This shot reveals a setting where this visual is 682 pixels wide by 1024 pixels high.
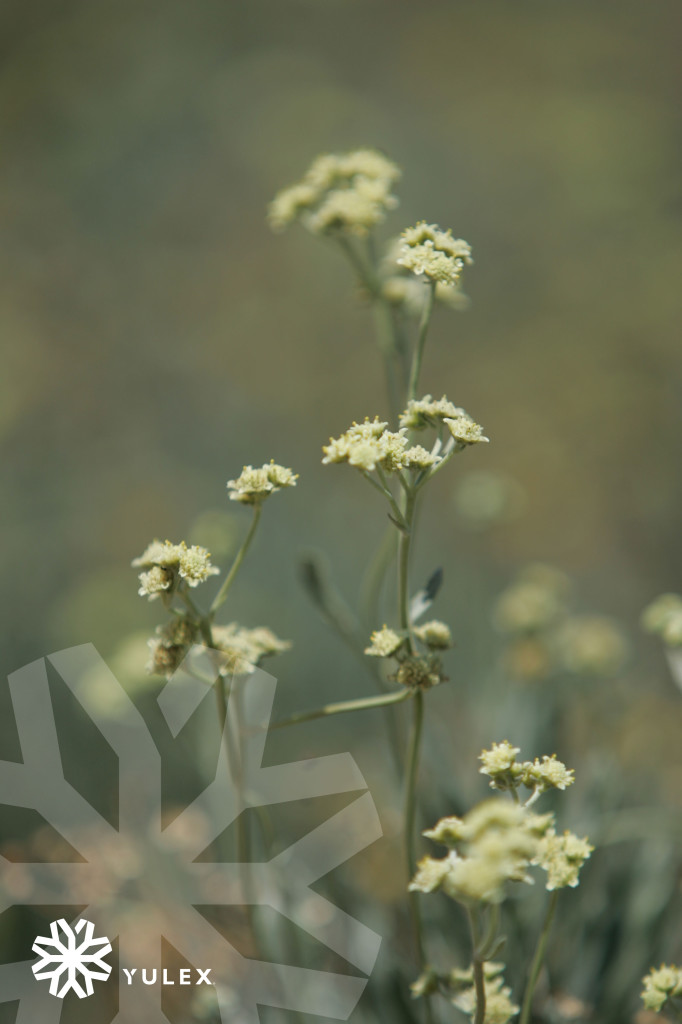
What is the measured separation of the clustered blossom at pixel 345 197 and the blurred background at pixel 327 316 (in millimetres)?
539

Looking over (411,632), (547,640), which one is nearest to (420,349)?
(411,632)

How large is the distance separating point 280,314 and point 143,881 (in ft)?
5.15

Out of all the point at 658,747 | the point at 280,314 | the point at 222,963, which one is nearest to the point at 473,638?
the point at 658,747


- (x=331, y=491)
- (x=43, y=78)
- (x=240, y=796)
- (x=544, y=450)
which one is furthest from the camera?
(x=43, y=78)

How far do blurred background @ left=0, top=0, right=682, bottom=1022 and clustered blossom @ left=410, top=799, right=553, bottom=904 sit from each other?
55 cm

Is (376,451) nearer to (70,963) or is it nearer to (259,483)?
(259,483)

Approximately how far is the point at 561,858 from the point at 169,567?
0.28m

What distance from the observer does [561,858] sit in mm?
523

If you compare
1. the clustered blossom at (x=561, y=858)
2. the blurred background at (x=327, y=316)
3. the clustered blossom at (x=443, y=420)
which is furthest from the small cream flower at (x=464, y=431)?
the blurred background at (x=327, y=316)

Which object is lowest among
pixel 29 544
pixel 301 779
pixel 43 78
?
pixel 301 779

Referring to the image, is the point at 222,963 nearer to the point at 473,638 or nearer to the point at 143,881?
the point at 143,881

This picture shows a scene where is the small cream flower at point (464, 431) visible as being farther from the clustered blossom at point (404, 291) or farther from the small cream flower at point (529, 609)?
the small cream flower at point (529, 609)

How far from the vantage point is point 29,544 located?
1565mm

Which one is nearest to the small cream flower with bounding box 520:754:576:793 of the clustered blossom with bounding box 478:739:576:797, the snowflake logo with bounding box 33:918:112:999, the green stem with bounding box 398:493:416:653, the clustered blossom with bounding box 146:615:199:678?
the clustered blossom with bounding box 478:739:576:797
